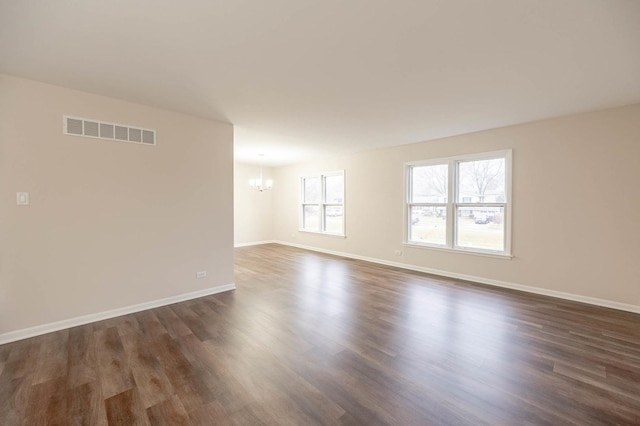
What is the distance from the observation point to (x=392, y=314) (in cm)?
325

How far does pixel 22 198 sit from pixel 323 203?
5.81 m

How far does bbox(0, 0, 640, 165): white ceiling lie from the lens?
1.76 m

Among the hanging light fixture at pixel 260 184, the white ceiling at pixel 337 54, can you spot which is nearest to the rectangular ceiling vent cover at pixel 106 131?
the white ceiling at pixel 337 54

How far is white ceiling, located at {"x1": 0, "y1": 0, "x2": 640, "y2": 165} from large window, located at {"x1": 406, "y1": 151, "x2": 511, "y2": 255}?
120cm

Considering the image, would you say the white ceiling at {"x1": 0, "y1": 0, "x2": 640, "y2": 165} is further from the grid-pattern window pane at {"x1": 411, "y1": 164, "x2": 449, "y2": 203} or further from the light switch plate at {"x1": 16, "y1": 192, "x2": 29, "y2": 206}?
the grid-pattern window pane at {"x1": 411, "y1": 164, "x2": 449, "y2": 203}

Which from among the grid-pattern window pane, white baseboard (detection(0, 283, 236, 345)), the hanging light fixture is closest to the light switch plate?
white baseboard (detection(0, 283, 236, 345))

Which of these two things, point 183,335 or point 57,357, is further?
point 183,335

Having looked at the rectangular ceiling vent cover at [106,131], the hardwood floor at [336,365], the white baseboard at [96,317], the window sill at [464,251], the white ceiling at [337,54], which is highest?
the white ceiling at [337,54]

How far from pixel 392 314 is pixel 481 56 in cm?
283

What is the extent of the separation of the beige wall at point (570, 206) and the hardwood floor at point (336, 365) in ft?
1.76

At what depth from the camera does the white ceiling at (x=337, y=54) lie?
176cm

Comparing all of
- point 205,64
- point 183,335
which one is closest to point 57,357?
point 183,335

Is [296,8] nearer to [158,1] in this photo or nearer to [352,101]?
[158,1]

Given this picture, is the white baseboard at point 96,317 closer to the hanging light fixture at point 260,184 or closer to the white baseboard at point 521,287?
the white baseboard at point 521,287
